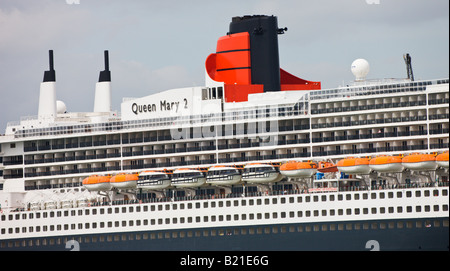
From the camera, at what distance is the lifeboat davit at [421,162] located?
9975cm

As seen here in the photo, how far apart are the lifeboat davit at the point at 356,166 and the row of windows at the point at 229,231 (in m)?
3.80

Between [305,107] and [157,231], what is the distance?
14371 mm

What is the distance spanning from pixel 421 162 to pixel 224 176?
15088 millimetres

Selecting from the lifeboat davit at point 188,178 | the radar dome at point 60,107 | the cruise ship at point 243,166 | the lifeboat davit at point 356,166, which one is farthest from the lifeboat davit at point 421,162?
the radar dome at point 60,107

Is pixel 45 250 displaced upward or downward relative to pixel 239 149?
downward

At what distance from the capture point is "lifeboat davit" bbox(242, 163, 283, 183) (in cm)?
10512

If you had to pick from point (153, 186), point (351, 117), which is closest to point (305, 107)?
point (351, 117)

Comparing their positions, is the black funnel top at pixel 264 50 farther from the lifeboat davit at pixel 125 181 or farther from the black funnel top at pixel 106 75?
the black funnel top at pixel 106 75

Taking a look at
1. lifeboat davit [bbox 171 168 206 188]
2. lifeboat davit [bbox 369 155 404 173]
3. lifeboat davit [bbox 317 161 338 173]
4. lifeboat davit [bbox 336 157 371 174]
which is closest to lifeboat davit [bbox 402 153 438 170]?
lifeboat davit [bbox 369 155 404 173]

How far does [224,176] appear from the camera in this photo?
106250mm

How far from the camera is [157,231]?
107375 millimetres

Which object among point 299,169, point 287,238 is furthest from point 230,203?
point 299,169
